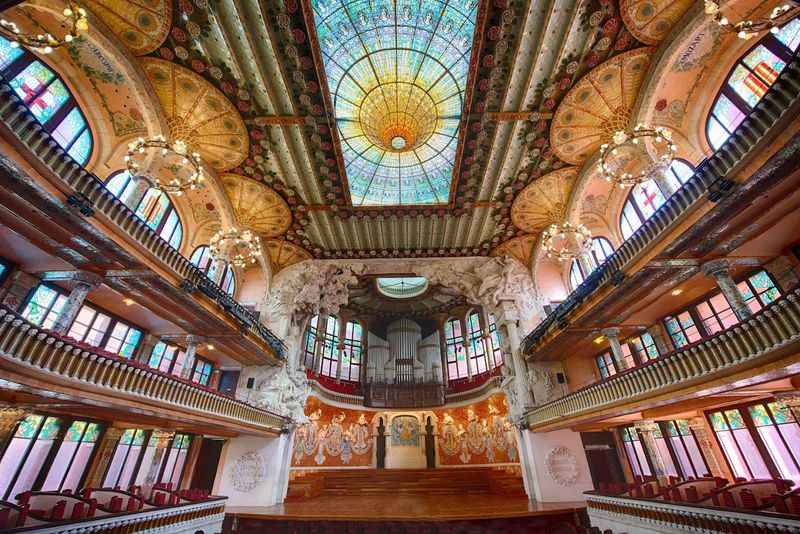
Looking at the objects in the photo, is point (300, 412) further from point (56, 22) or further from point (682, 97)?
point (682, 97)

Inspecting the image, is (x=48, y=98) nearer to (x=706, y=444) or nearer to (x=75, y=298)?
(x=75, y=298)

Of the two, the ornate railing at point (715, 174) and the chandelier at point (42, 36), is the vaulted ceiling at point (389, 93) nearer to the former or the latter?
the ornate railing at point (715, 174)

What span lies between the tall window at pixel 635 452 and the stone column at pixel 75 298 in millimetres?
19936

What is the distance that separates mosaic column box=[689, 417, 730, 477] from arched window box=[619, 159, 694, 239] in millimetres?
7003

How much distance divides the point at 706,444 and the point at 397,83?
646 inches

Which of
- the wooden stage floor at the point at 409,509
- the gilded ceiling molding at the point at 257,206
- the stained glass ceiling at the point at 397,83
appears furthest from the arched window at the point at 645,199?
the gilded ceiling molding at the point at 257,206

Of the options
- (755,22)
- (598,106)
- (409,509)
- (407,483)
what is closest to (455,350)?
(407,483)

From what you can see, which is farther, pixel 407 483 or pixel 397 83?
pixel 407 483

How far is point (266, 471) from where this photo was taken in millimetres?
15258

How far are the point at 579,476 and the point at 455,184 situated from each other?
13.6 metres

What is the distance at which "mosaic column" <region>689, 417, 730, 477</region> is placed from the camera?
11.2 meters

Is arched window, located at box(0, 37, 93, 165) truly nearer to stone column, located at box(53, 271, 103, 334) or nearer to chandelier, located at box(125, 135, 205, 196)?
chandelier, located at box(125, 135, 205, 196)

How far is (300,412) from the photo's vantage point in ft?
56.6

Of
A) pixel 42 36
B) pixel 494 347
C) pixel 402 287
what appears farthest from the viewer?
pixel 402 287
